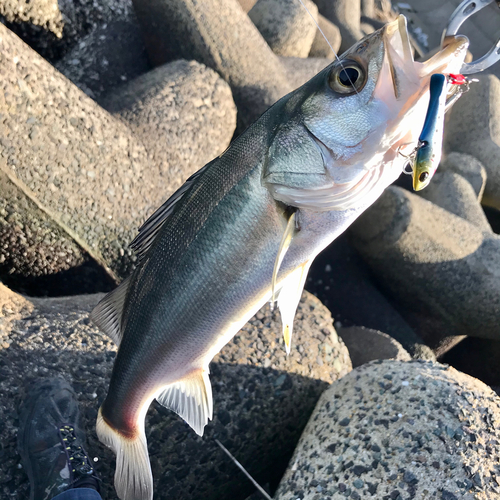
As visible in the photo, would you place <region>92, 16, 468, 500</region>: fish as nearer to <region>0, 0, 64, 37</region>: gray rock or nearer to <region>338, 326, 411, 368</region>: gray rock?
<region>338, 326, 411, 368</region>: gray rock

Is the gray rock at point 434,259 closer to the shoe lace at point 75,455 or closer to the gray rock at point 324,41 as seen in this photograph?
the gray rock at point 324,41

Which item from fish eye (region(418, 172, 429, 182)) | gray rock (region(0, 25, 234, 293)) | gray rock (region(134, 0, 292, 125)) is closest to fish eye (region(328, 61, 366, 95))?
fish eye (region(418, 172, 429, 182))

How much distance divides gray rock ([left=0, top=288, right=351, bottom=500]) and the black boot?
0.15ft

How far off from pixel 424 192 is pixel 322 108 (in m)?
3.14

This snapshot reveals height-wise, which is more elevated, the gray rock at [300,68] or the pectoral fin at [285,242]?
the pectoral fin at [285,242]

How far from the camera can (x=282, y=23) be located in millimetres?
4176

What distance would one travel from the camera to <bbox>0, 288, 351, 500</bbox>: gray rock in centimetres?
207

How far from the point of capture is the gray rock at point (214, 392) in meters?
2.07

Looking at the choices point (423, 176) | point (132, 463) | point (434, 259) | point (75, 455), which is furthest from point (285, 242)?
point (434, 259)

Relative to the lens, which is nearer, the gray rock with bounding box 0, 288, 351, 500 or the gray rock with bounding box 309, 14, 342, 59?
the gray rock with bounding box 0, 288, 351, 500

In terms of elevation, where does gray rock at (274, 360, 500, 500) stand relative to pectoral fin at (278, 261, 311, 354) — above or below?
below

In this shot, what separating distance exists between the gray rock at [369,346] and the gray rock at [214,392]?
69 cm

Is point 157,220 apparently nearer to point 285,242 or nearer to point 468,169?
point 285,242

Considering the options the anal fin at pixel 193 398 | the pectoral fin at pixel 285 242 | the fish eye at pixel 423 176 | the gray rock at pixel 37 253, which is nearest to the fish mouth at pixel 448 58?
the fish eye at pixel 423 176
